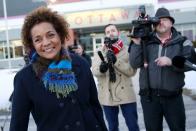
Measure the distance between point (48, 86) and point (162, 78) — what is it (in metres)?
1.87

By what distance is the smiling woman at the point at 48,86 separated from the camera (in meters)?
2.81

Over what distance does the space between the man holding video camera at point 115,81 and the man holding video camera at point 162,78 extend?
1202mm

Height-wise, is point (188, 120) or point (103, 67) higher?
point (103, 67)

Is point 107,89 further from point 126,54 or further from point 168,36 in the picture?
point 168,36

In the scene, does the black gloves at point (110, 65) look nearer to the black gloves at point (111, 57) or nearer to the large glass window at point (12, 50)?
the black gloves at point (111, 57)

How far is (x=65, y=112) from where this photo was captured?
2.81 meters

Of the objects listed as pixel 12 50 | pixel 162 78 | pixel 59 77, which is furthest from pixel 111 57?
pixel 12 50

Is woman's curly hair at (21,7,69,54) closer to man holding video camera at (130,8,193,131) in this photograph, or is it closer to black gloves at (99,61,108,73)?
man holding video camera at (130,8,193,131)

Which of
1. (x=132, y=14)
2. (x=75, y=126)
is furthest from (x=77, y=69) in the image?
(x=132, y=14)

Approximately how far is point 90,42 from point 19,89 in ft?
126

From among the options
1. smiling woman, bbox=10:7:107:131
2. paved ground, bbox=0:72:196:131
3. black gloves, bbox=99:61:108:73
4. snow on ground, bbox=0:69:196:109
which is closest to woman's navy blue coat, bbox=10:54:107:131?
smiling woman, bbox=10:7:107:131

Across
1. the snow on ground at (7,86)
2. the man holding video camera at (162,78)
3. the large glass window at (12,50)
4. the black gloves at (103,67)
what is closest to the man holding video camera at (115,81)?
the black gloves at (103,67)

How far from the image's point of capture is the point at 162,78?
446cm

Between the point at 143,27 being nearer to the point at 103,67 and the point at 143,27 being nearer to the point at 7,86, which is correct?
the point at 103,67
